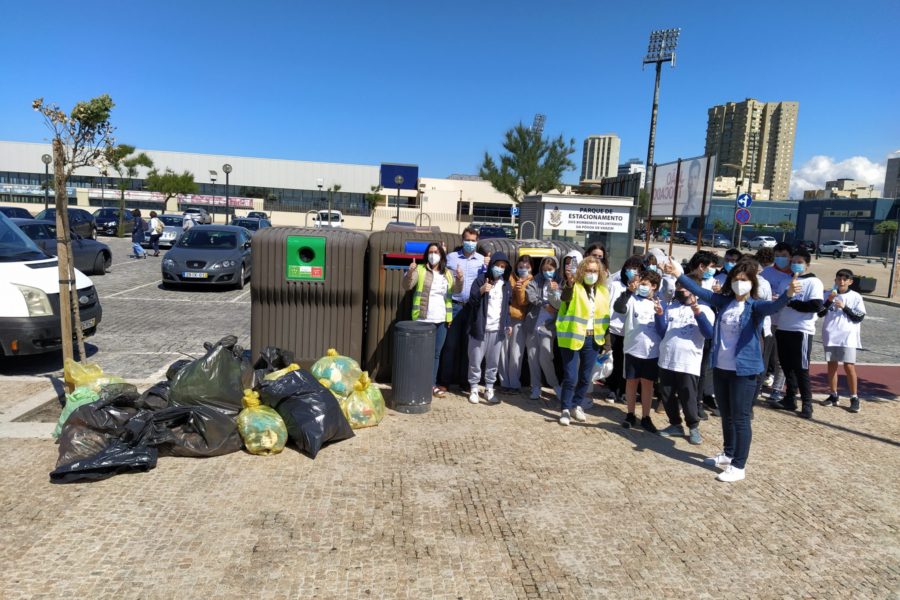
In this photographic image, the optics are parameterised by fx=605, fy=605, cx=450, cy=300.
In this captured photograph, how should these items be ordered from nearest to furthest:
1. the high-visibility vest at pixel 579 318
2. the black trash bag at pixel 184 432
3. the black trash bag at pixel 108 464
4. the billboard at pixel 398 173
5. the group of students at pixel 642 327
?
the black trash bag at pixel 108 464 → the black trash bag at pixel 184 432 → the group of students at pixel 642 327 → the high-visibility vest at pixel 579 318 → the billboard at pixel 398 173

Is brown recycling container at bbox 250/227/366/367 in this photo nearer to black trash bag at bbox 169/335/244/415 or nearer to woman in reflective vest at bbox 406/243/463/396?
woman in reflective vest at bbox 406/243/463/396

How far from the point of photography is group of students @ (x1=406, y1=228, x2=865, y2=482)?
15.6ft

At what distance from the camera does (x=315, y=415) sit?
479 cm

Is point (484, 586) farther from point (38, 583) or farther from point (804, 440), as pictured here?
point (804, 440)

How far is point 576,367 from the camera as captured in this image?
19.1 feet

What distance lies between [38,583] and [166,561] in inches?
22.6

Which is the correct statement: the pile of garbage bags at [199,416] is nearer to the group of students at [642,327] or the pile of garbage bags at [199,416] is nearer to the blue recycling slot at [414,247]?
the group of students at [642,327]

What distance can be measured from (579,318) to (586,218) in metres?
6.38

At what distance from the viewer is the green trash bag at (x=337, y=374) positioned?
5492 millimetres

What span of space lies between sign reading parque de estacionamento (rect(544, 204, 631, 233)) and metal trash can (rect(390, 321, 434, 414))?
6510mm

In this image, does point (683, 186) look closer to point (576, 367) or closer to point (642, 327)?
point (642, 327)

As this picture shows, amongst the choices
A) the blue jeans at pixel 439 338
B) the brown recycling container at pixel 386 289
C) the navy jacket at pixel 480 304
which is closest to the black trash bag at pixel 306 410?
the blue jeans at pixel 439 338

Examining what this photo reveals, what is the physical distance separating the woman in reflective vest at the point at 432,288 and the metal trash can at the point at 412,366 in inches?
9.7

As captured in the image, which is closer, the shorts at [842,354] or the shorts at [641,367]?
the shorts at [641,367]
